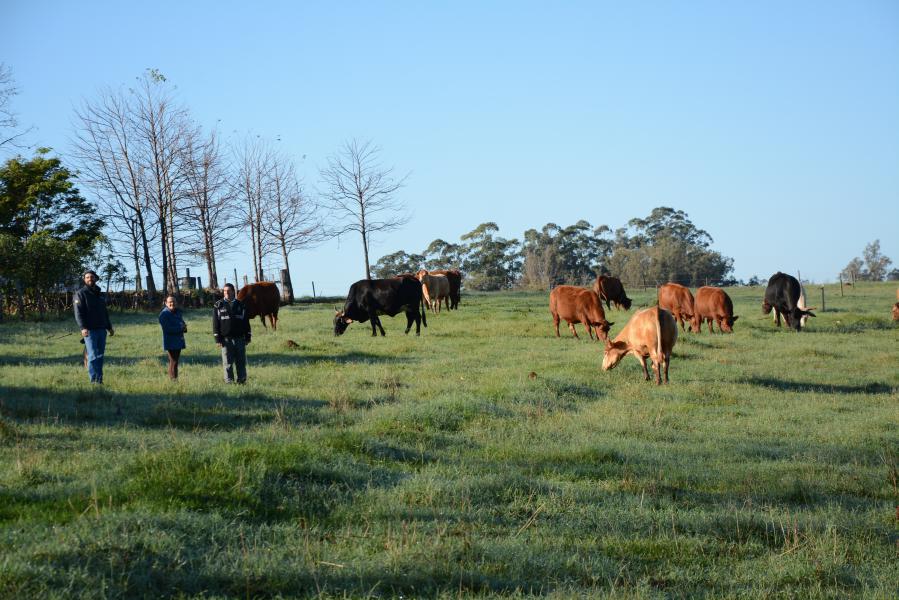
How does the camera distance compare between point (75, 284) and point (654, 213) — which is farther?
point (654, 213)

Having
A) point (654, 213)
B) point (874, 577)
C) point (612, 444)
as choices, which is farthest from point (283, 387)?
point (654, 213)

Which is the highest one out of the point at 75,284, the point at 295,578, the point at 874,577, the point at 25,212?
the point at 25,212

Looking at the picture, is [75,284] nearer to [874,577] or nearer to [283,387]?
Answer: [283,387]

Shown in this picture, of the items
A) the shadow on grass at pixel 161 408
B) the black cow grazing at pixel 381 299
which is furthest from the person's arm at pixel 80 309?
the black cow grazing at pixel 381 299

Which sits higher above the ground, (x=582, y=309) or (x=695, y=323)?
(x=582, y=309)

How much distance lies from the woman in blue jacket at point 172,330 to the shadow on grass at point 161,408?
1722 mm

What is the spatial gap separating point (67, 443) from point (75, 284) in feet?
89.9

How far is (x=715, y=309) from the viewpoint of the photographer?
87.1ft

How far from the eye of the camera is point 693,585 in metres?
5.86

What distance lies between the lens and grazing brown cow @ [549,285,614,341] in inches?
934

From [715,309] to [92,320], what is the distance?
18773 mm

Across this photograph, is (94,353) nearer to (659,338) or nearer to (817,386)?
(659,338)

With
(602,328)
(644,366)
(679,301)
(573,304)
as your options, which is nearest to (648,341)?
(644,366)

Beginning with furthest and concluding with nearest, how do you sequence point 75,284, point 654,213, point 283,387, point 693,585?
point 654,213
point 75,284
point 283,387
point 693,585
